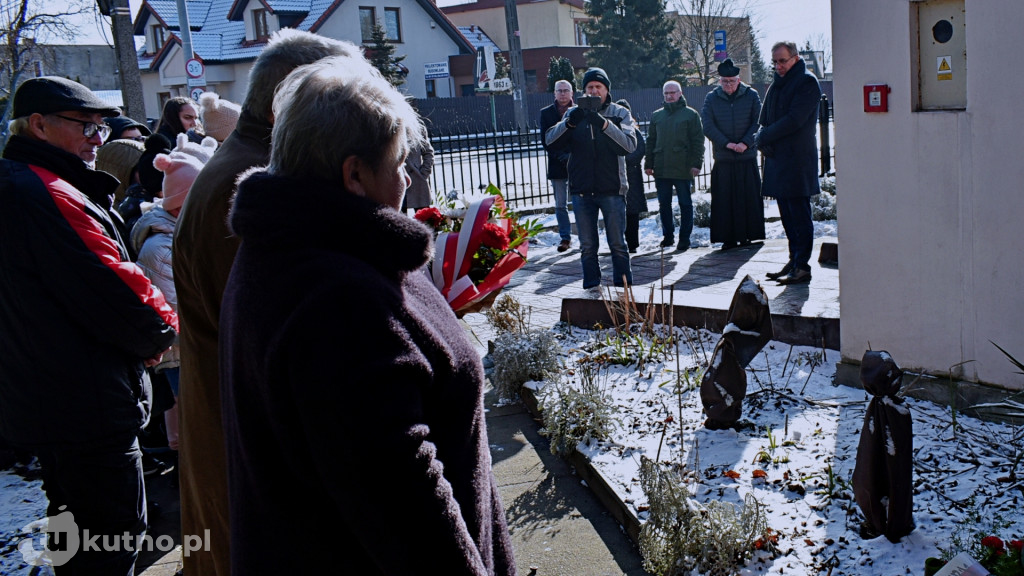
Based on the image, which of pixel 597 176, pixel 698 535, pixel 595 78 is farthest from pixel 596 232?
pixel 698 535

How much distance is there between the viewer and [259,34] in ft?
146

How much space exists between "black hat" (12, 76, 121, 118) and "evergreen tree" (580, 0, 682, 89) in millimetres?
45986

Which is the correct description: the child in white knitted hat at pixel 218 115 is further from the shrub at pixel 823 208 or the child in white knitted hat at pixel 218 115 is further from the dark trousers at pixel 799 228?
the shrub at pixel 823 208

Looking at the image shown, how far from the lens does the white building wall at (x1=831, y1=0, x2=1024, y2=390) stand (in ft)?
12.7

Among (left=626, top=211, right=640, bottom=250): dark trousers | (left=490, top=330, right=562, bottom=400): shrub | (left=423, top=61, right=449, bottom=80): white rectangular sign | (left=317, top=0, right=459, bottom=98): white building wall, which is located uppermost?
(left=317, top=0, right=459, bottom=98): white building wall

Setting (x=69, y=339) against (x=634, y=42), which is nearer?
(x=69, y=339)

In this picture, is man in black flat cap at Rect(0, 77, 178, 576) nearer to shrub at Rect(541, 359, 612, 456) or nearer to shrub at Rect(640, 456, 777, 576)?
shrub at Rect(640, 456, 777, 576)

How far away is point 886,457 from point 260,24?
4556 centimetres

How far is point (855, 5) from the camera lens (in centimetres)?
443

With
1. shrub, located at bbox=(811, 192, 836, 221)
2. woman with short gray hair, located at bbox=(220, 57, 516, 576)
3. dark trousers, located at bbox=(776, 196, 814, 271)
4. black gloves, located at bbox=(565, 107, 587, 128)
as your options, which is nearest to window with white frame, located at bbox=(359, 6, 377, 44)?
shrub, located at bbox=(811, 192, 836, 221)

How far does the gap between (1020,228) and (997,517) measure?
138 centimetres

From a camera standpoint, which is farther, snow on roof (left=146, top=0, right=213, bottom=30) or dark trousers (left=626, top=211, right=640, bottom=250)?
snow on roof (left=146, top=0, right=213, bottom=30)

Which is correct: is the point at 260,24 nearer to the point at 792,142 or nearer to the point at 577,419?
the point at 792,142

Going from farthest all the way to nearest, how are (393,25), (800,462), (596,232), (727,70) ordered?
(393,25) < (727,70) < (596,232) < (800,462)
